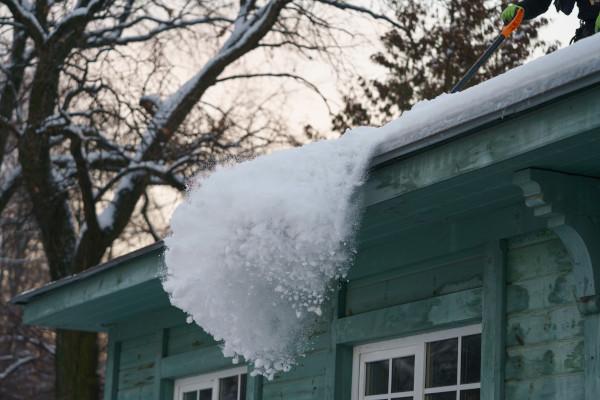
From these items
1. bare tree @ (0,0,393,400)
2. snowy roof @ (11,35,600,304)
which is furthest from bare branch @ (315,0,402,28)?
snowy roof @ (11,35,600,304)

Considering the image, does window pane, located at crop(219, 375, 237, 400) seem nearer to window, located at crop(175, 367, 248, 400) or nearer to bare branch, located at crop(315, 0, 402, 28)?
window, located at crop(175, 367, 248, 400)

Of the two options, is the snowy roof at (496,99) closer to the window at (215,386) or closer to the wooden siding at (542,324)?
the wooden siding at (542,324)

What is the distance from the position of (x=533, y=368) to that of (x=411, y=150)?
1229 mm

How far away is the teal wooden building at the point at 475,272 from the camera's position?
4762 millimetres

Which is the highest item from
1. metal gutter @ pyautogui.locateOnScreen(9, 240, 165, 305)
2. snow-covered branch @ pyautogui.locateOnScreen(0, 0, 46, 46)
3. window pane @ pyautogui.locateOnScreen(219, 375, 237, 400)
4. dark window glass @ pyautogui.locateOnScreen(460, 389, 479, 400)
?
snow-covered branch @ pyautogui.locateOnScreen(0, 0, 46, 46)

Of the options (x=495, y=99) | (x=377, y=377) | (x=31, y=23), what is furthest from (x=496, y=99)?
(x=31, y=23)

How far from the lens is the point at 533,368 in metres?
5.49

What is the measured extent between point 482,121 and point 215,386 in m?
4.42

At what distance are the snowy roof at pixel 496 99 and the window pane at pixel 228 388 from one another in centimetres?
350

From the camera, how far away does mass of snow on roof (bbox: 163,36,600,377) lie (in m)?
5.25

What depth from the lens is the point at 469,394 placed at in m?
5.97

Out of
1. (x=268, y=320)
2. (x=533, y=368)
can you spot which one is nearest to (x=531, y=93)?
(x=533, y=368)

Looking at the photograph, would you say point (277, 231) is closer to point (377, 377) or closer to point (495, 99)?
point (495, 99)

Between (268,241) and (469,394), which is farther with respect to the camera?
(469,394)
